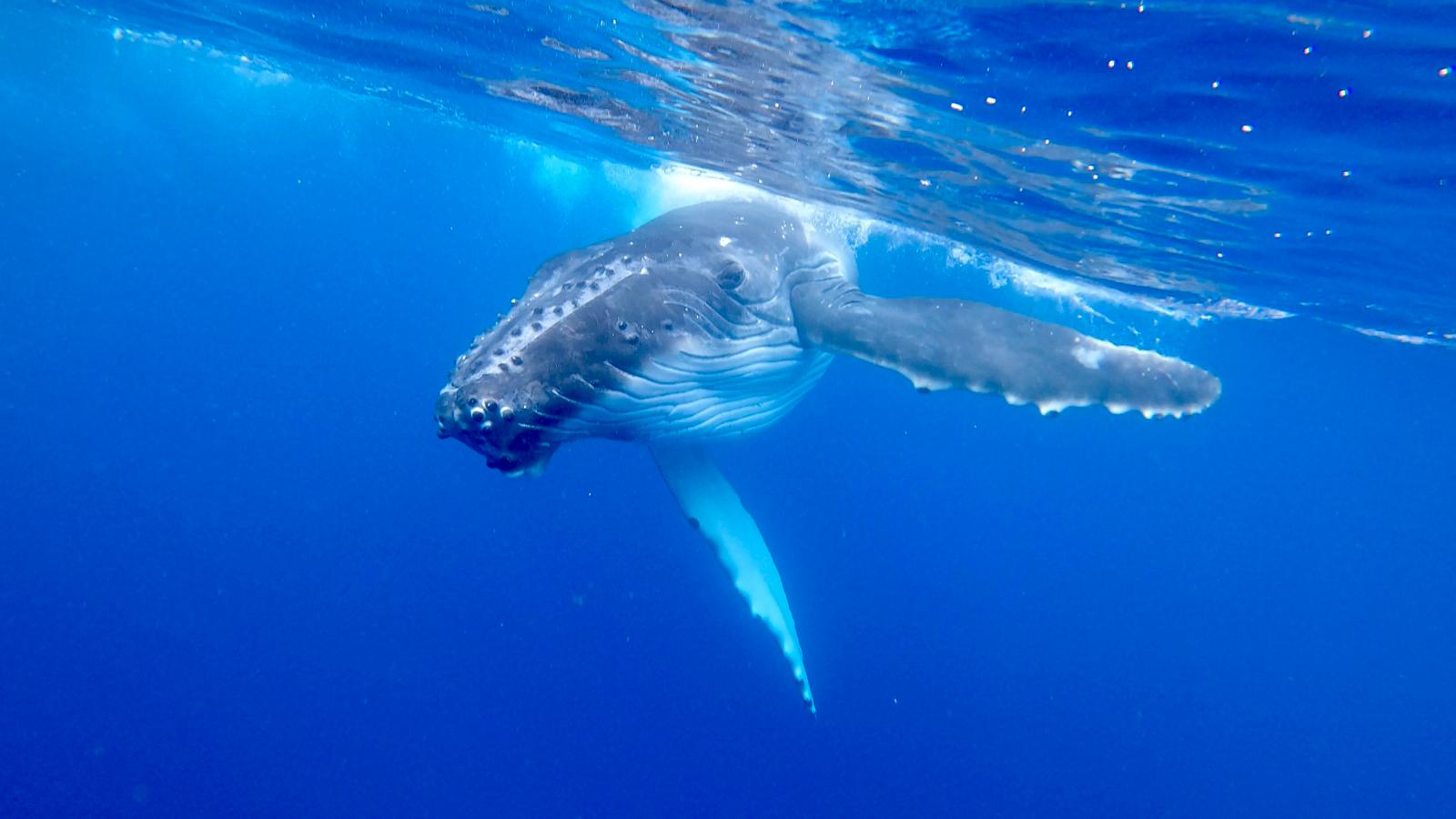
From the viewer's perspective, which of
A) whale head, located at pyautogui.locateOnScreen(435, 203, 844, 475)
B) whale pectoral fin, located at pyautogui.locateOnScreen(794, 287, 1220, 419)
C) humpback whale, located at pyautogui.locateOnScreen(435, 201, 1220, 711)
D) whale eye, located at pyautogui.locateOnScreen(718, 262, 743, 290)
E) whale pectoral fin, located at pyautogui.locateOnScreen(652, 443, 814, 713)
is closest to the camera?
whale head, located at pyautogui.locateOnScreen(435, 203, 844, 475)

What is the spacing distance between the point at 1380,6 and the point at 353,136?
51.8 metres

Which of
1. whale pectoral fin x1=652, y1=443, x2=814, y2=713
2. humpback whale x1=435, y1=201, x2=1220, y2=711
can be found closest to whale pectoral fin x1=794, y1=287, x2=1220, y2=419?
humpback whale x1=435, y1=201, x2=1220, y2=711

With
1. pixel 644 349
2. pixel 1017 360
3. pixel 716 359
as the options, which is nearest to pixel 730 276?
pixel 716 359

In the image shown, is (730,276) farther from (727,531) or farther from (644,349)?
(727,531)

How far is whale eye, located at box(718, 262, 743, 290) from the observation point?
8008mm

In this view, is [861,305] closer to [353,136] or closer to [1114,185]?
[1114,185]

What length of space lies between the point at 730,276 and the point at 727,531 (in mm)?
3238

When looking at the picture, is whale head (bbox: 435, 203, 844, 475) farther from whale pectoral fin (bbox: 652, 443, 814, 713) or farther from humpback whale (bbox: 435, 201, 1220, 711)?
whale pectoral fin (bbox: 652, 443, 814, 713)

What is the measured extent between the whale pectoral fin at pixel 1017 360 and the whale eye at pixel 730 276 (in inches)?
43.2

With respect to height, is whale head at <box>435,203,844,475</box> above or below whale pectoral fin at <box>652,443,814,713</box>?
above

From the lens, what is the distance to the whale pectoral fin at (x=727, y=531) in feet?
30.9

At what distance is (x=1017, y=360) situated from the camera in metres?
7.36

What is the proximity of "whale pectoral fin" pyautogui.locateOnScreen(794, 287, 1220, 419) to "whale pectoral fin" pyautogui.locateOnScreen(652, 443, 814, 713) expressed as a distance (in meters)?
2.53

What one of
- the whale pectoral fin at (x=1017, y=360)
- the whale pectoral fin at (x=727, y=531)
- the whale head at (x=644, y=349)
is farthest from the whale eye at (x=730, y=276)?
the whale pectoral fin at (x=727, y=531)
